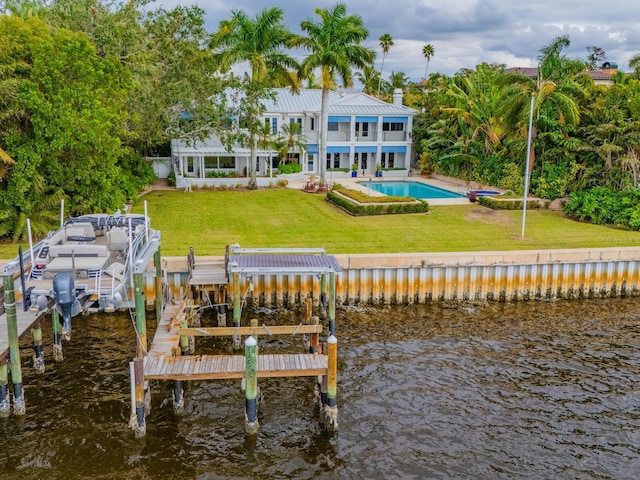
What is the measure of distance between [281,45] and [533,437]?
100ft

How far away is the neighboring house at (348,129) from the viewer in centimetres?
4747

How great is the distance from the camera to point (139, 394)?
12.7 meters

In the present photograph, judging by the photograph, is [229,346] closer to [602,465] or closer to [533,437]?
[533,437]

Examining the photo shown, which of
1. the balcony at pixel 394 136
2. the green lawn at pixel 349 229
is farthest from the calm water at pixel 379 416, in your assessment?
the balcony at pixel 394 136

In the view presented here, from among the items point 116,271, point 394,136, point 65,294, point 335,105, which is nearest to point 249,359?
point 65,294

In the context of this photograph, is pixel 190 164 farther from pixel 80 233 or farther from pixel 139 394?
pixel 139 394

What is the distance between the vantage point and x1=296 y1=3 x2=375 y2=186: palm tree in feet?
118

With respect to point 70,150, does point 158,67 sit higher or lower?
higher

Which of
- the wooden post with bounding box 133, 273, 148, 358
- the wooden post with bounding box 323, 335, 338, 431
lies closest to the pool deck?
the wooden post with bounding box 323, 335, 338, 431

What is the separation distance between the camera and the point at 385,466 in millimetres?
12328

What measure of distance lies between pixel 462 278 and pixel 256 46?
74.5 feet

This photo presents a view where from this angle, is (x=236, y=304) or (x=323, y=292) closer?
(x=236, y=304)

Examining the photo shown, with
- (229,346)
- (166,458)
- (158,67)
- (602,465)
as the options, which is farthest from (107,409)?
(158,67)

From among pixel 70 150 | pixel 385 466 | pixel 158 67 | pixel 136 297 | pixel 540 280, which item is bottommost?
pixel 385 466
